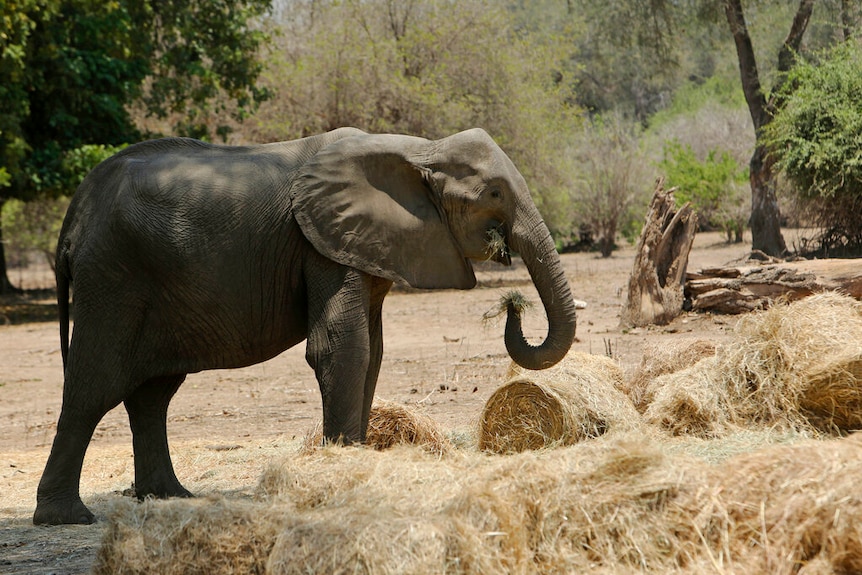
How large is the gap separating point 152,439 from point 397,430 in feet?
5.48

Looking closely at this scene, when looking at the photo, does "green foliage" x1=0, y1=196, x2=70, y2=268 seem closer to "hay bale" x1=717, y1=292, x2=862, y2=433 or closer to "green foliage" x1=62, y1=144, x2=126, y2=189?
"green foliage" x1=62, y1=144, x2=126, y2=189

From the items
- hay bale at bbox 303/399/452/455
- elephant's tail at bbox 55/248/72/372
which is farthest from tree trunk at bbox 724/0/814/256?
elephant's tail at bbox 55/248/72/372

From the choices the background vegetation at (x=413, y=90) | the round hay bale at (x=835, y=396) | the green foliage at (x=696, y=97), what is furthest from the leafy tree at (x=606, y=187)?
the round hay bale at (x=835, y=396)

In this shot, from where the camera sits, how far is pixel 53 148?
20359 millimetres

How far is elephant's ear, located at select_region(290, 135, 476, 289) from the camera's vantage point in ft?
21.6

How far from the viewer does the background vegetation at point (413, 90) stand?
755 inches

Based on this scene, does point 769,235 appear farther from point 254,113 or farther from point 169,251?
point 169,251

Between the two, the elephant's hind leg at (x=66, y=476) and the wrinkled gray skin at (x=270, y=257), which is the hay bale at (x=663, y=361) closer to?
the wrinkled gray skin at (x=270, y=257)

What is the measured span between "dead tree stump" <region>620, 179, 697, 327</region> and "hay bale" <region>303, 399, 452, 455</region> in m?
7.76

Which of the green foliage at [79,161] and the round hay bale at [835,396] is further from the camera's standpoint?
the green foliage at [79,161]

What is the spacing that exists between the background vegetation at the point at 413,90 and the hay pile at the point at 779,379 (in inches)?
464

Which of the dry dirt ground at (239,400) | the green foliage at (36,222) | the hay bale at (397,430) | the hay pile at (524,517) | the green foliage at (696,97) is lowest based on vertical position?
the dry dirt ground at (239,400)

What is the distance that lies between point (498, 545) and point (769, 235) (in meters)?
20.2

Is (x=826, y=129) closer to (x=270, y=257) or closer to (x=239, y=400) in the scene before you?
(x=239, y=400)
